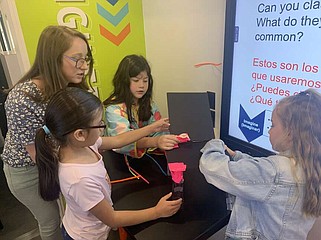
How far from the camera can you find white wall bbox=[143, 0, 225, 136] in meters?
1.15

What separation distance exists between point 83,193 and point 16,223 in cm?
140

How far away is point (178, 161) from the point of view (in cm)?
91

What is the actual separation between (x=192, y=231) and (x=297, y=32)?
0.73 metres

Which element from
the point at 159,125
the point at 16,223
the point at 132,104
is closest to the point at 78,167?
the point at 159,125

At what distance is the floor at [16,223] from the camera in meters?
1.55

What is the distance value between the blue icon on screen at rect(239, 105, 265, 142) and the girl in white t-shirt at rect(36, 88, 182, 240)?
0.46m

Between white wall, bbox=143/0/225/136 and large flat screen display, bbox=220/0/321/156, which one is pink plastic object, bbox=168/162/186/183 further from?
white wall, bbox=143/0/225/136

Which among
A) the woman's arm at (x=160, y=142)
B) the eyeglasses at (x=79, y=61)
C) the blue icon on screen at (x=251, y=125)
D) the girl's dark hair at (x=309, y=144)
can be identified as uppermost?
the eyeglasses at (x=79, y=61)

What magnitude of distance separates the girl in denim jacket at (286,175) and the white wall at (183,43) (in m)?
0.58

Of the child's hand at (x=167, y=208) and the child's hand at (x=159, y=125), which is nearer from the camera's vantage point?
the child's hand at (x=167, y=208)

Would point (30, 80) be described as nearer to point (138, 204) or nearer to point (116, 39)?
point (138, 204)

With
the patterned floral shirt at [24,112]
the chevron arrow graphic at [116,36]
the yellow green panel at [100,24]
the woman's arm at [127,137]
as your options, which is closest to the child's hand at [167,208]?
the woman's arm at [127,137]

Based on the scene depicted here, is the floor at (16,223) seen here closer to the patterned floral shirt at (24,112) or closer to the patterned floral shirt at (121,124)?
the patterned floral shirt at (121,124)

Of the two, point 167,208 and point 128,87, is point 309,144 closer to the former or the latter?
point 167,208
